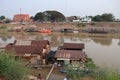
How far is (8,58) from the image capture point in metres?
10.2

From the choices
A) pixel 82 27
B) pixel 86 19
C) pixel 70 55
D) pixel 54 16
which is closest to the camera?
pixel 70 55

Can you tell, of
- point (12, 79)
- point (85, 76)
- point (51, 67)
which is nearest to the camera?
point (12, 79)

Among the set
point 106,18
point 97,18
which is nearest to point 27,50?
point 106,18

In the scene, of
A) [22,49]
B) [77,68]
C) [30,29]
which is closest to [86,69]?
[77,68]

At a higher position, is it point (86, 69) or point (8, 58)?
point (8, 58)

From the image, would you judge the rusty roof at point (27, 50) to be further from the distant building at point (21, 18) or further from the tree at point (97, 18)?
the distant building at point (21, 18)

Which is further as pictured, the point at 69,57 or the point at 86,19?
the point at 86,19

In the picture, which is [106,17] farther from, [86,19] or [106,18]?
[86,19]

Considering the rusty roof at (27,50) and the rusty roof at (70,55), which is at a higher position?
the rusty roof at (27,50)

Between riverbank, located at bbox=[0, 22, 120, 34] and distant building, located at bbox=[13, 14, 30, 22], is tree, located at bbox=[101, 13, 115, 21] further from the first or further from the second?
distant building, located at bbox=[13, 14, 30, 22]

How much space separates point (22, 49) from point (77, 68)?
542 cm

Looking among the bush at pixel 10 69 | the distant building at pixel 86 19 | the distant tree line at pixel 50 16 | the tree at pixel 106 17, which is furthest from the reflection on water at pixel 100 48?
the distant building at pixel 86 19

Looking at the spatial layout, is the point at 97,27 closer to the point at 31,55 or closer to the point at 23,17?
the point at 23,17

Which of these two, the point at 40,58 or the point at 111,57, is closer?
the point at 40,58
